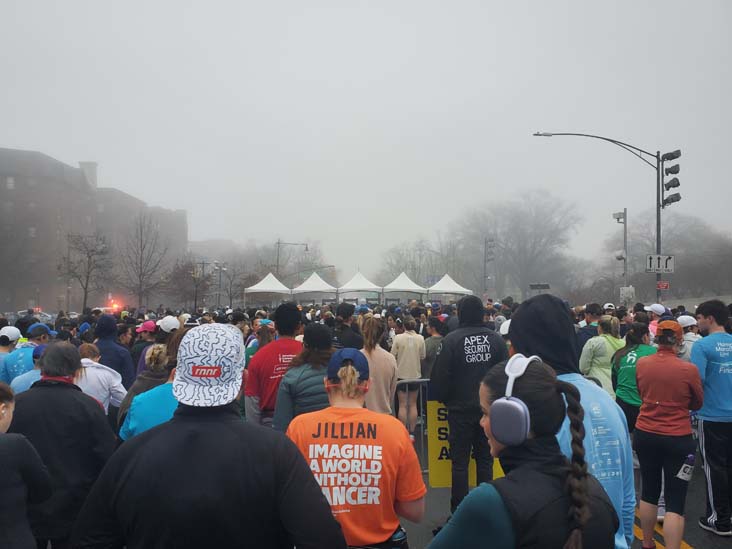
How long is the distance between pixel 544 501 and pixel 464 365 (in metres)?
4.24

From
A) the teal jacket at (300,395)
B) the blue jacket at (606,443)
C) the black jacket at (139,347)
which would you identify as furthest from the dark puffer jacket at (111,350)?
the blue jacket at (606,443)

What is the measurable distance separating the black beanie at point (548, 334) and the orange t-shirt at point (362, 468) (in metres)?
0.82

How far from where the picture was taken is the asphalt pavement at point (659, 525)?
5684 millimetres

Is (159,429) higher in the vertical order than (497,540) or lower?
higher

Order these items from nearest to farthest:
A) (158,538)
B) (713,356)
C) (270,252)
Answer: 1. (158,538)
2. (713,356)
3. (270,252)

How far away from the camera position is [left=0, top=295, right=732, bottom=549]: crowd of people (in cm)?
194

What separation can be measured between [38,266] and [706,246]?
6766 cm

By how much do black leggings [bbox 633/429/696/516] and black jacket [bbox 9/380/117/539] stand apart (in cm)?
436

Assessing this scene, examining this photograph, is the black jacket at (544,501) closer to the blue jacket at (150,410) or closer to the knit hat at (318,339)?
the blue jacket at (150,410)

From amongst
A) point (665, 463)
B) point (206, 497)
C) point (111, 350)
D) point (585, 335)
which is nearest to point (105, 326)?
point (111, 350)

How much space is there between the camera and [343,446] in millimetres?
3191

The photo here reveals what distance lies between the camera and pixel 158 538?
2.04 meters

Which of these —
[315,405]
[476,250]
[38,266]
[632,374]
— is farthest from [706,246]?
[38,266]

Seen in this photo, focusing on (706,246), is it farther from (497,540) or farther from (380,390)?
(497,540)
